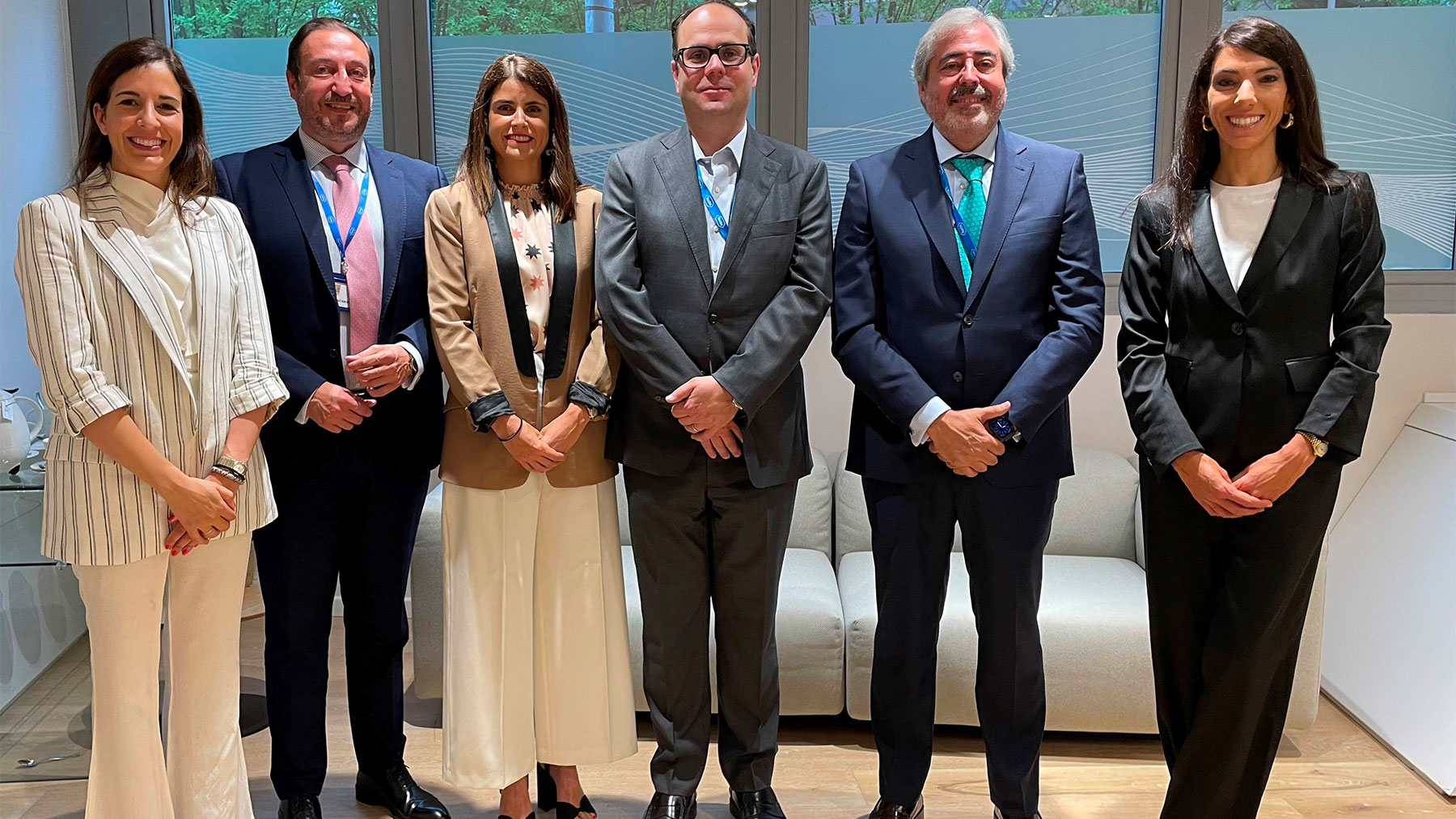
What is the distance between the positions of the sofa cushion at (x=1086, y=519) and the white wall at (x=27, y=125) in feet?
9.09

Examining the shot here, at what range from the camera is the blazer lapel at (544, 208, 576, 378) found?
2523mm

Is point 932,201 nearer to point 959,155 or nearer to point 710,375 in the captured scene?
point 959,155

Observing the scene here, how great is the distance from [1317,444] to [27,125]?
12.7 ft

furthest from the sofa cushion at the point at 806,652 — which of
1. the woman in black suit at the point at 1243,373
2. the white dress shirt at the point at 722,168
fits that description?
the white dress shirt at the point at 722,168

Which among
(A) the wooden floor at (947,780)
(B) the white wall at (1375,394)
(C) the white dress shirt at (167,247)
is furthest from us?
(B) the white wall at (1375,394)

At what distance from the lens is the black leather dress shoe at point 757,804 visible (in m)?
2.69

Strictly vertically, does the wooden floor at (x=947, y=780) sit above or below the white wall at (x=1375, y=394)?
below

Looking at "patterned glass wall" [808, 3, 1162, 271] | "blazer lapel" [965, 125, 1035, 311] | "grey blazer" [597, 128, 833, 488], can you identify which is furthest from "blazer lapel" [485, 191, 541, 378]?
"patterned glass wall" [808, 3, 1162, 271]

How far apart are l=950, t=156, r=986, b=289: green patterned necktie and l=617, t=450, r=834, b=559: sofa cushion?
1.42 m

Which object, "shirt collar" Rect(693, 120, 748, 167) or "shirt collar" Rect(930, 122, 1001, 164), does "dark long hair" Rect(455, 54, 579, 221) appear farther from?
"shirt collar" Rect(930, 122, 1001, 164)

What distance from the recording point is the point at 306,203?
2570 millimetres

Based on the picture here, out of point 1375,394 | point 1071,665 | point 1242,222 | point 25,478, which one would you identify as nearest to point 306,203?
point 25,478

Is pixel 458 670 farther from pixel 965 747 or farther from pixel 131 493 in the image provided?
pixel 965 747

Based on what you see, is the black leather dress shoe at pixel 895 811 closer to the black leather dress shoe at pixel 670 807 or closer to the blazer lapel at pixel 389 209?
the black leather dress shoe at pixel 670 807
